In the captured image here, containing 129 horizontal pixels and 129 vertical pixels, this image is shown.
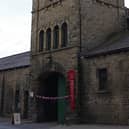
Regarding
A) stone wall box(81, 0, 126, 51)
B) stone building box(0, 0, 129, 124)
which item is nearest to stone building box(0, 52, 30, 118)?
stone building box(0, 0, 129, 124)

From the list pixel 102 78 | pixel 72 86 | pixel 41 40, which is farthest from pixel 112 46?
pixel 41 40

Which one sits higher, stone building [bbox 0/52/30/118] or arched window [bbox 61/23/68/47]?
arched window [bbox 61/23/68/47]

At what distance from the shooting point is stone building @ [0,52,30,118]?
111ft

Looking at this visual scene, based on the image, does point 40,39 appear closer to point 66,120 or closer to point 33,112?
point 33,112

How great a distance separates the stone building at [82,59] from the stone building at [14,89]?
5001 mm

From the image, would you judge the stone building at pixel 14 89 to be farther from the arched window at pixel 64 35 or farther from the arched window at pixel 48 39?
the arched window at pixel 64 35

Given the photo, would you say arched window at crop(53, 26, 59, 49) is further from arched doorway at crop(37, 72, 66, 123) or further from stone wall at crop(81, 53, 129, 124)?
stone wall at crop(81, 53, 129, 124)

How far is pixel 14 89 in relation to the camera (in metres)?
→ 35.6

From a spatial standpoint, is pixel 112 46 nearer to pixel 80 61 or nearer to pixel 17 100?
pixel 80 61

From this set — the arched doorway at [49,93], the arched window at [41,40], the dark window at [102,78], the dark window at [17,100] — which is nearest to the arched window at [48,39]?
the arched window at [41,40]

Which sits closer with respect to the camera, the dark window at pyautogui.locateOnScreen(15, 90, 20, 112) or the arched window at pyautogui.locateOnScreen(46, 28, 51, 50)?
the arched window at pyautogui.locateOnScreen(46, 28, 51, 50)

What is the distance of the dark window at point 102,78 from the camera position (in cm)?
2361

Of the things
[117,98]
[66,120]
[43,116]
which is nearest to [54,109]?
[43,116]

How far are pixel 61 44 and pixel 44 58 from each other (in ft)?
7.50
